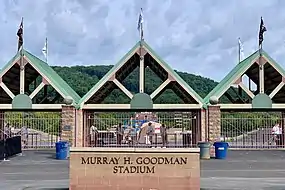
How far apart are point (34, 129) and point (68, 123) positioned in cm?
1604

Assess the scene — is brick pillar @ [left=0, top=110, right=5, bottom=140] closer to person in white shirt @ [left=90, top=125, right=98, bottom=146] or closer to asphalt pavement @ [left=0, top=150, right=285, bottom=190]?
person in white shirt @ [left=90, top=125, right=98, bottom=146]

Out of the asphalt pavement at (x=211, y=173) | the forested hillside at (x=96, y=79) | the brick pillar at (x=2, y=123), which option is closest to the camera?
the asphalt pavement at (x=211, y=173)

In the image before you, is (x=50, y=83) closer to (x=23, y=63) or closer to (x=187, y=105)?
(x=23, y=63)

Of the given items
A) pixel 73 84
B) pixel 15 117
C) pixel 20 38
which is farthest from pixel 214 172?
pixel 73 84

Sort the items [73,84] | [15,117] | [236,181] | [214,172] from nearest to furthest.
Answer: [236,181], [214,172], [15,117], [73,84]

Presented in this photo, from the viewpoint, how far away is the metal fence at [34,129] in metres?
36.3

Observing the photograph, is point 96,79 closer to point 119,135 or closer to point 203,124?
point 119,135

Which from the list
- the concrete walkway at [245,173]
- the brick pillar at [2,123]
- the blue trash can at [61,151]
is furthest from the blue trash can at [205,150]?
the brick pillar at [2,123]

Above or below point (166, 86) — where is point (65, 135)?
below

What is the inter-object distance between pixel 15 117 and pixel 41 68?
1913 cm

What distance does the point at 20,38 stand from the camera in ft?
105

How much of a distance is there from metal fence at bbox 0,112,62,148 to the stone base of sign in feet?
69.1

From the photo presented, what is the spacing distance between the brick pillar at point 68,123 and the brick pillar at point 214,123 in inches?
305

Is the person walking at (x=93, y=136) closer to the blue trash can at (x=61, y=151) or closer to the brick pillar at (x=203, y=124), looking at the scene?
the brick pillar at (x=203, y=124)
